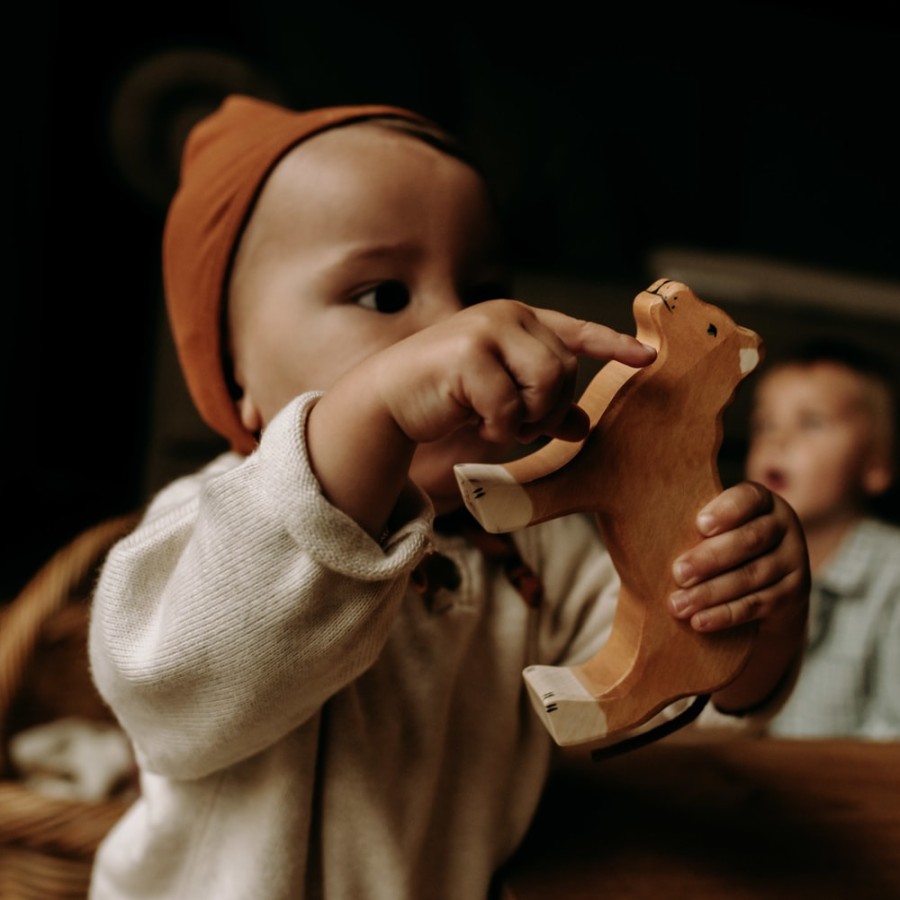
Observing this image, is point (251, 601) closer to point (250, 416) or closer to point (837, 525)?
point (250, 416)

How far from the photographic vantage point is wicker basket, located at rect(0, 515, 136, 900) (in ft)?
1.93

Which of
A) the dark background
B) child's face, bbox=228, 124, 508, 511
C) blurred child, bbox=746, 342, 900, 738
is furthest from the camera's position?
the dark background

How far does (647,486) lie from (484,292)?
19cm

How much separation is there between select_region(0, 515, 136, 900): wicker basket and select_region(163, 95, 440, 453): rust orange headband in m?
0.22

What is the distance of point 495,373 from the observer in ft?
0.93

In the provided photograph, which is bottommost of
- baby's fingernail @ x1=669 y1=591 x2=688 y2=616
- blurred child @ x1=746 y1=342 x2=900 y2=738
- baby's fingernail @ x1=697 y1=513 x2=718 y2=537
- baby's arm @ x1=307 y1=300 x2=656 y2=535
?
blurred child @ x1=746 y1=342 x2=900 y2=738

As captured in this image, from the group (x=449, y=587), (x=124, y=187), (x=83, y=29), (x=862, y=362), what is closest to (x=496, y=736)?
(x=449, y=587)

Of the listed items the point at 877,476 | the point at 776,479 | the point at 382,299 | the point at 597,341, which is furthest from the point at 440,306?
the point at 877,476

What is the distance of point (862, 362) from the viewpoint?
1.08 m

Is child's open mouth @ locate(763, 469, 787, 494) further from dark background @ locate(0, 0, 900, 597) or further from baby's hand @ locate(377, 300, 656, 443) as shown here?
baby's hand @ locate(377, 300, 656, 443)

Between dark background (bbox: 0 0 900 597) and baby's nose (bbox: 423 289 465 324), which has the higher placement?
baby's nose (bbox: 423 289 465 324)

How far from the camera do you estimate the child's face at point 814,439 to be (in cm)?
99

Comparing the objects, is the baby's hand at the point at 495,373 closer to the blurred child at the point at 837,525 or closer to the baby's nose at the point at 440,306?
the baby's nose at the point at 440,306

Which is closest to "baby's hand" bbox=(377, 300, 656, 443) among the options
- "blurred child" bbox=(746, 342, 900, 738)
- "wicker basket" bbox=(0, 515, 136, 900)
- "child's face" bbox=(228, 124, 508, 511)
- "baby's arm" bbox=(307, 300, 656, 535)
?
"baby's arm" bbox=(307, 300, 656, 535)
